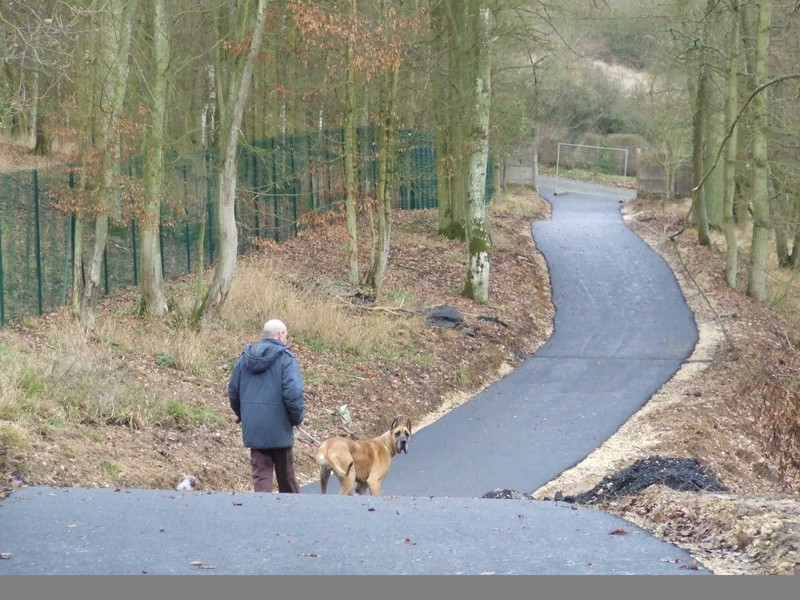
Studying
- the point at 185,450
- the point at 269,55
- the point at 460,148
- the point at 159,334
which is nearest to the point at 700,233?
the point at 460,148

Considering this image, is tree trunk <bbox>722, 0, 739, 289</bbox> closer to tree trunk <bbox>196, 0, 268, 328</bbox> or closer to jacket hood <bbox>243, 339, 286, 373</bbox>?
tree trunk <bbox>196, 0, 268, 328</bbox>

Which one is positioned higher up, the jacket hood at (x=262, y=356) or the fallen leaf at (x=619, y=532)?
the jacket hood at (x=262, y=356)

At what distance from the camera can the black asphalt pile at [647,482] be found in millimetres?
10945

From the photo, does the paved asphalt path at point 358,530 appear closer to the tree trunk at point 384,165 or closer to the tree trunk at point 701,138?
the tree trunk at point 384,165

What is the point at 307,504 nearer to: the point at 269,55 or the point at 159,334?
the point at 159,334

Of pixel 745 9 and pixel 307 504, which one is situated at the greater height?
pixel 745 9

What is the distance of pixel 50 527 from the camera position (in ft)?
25.3

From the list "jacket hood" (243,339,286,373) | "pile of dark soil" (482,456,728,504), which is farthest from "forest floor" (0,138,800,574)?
"jacket hood" (243,339,286,373)

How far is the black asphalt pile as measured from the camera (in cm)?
1095

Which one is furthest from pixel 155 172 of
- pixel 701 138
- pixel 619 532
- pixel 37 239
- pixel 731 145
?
pixel 701 138

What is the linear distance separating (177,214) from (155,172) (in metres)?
4.37

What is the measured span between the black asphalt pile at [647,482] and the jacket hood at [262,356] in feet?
10.8

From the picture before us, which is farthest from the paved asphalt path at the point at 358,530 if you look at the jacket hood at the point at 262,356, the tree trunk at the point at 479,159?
the tree trunk at the point at 479,159

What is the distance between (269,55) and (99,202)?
10.3 meters
